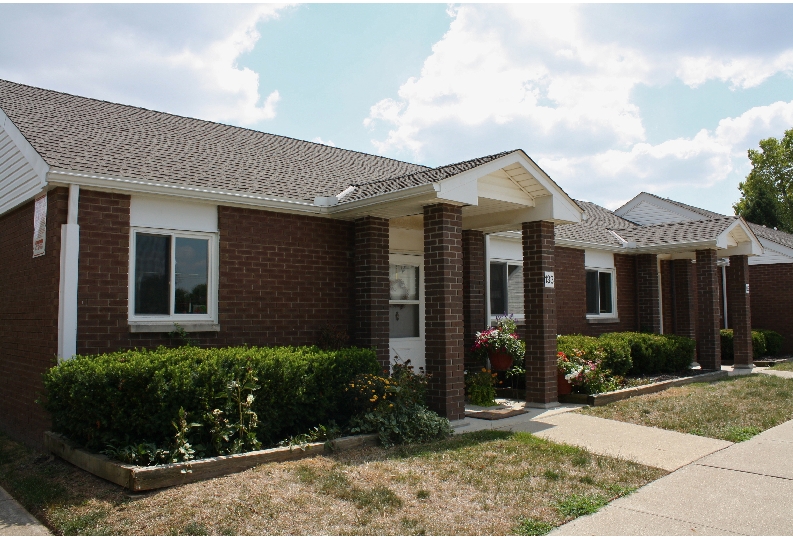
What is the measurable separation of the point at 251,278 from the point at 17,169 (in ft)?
11.6

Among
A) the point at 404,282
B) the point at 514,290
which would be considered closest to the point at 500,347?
the point at 404,282

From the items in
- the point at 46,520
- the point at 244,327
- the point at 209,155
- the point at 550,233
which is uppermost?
the point at 209,155

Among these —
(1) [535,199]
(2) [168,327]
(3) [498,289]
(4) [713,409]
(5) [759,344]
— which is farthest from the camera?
(5) [759,344]

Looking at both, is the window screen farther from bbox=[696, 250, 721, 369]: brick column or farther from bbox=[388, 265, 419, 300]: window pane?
bbox=[388, 265, 419, 300]: window pane

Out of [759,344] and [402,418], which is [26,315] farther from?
[759,344]

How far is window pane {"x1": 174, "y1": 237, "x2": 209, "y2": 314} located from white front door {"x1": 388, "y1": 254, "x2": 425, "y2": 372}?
139 inches

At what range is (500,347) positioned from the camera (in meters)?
11.7

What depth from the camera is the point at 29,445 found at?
27.3ft

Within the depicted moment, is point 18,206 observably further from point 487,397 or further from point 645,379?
point 645,379

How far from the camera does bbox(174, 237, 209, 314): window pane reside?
849 cm

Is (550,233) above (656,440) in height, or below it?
above

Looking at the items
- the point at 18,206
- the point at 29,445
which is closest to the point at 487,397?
the point at 29,445

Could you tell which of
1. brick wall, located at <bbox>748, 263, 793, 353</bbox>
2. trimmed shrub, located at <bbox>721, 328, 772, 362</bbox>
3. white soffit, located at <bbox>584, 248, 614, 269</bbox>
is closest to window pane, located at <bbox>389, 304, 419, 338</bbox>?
white soffit, located at <bbox>584, 248, 614, 269</bbox>

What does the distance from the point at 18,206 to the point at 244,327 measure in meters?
3.60
